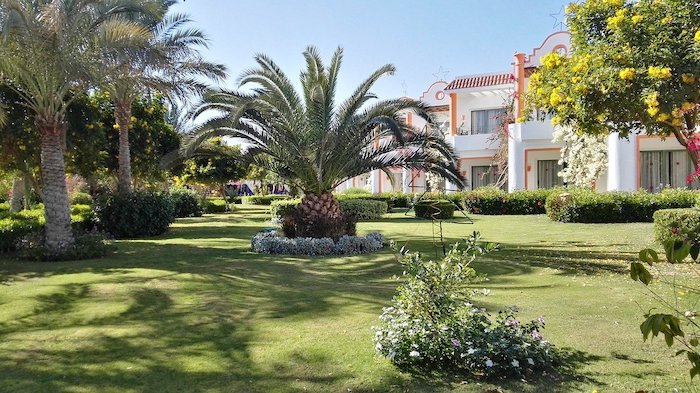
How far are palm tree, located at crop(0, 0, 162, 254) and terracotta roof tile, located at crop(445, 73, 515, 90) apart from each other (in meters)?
23.2

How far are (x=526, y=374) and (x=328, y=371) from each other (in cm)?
168

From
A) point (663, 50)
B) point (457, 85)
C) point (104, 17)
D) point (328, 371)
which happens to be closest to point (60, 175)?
point (104, 17)

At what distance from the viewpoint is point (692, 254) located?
1673mm

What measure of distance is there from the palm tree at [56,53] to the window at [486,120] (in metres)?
23.8

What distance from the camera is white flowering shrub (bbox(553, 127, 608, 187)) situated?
84.7 feet

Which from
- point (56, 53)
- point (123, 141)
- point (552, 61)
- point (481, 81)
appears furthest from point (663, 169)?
point (56, 53)

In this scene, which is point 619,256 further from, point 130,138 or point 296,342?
point 130,138

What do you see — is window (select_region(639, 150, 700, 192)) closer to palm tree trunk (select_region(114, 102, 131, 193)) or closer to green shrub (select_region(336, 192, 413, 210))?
green shrub (select_region(336, 192, 413, 210))

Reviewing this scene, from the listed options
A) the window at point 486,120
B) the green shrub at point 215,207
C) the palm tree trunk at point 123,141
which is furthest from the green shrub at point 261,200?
the palm tree trunk at point 123,141

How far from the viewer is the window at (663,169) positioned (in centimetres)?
2547

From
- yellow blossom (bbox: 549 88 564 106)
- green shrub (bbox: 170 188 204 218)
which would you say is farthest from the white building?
yellow blossom (bbox: 549 88 564 106)

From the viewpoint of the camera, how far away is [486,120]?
32844 millimetres

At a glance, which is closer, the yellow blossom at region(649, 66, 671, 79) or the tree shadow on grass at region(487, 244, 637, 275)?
the yellow blossom at region(649, 66, 671, 79)

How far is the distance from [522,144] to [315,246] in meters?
18.9
